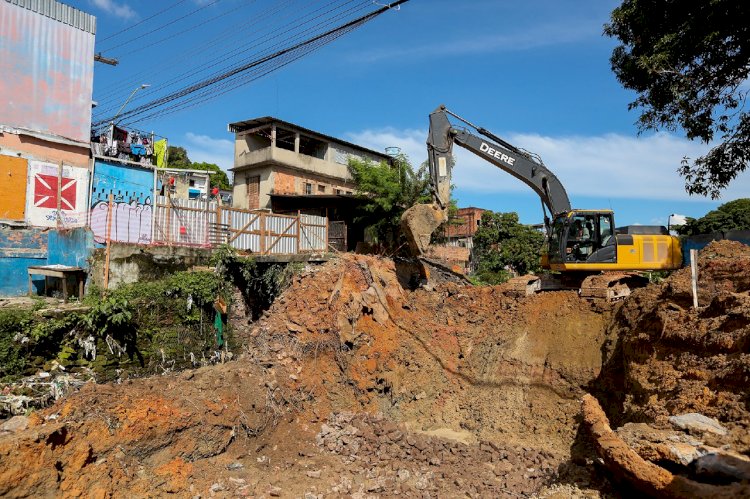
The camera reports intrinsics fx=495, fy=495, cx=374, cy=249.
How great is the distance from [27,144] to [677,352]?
1862 centimetres

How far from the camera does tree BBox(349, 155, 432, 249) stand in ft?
72.4

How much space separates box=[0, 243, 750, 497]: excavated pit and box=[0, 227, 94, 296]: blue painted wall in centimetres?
550

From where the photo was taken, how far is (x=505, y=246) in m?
27.6

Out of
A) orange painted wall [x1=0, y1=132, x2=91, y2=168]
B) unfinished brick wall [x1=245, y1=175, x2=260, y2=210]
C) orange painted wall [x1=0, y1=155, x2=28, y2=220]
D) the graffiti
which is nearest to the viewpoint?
the graffiti

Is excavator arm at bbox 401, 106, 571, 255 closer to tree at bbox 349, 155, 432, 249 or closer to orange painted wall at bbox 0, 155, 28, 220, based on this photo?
tree at bbox 349, 155, 432, 249

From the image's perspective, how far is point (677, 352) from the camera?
6.90 meters

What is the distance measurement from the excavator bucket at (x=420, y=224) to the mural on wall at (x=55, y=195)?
11.5m

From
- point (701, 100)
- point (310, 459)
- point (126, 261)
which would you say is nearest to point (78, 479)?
point (310, 459)

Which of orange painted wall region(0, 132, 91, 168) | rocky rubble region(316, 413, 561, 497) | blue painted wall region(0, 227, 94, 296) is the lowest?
rocky rubble region(316, 413, 561, 497)

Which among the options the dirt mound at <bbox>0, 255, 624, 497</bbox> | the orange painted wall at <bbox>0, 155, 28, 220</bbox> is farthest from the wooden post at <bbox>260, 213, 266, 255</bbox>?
the orange painted wall at <bbox>0, 155, 28, 220</bbox>

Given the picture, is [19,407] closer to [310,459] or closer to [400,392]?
[310,459]

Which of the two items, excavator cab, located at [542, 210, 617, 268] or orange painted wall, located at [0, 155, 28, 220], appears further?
orange painted wall, located at [0, 155, 28, 220]

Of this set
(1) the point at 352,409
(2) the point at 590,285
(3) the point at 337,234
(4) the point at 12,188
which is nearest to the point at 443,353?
(1) the point at 352,409

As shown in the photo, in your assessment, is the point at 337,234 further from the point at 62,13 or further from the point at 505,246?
the point at 62,13
